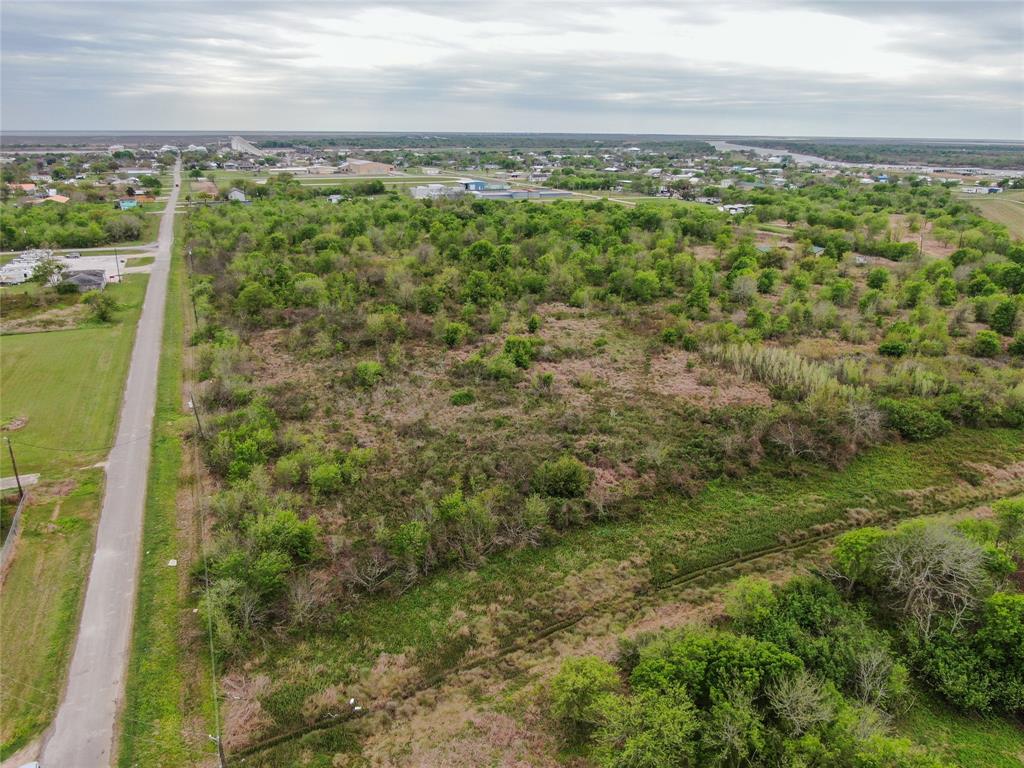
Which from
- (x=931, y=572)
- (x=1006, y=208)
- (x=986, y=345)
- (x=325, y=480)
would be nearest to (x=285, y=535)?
(x=325, y=480)

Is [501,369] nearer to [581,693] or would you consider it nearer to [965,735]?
[581,693]

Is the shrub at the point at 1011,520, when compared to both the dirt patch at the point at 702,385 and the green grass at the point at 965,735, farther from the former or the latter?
the dirt patch at the point at 702,385

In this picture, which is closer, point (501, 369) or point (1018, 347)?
point (501, 369)

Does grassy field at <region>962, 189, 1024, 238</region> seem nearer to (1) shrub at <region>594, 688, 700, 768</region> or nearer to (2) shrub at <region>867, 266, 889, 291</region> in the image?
(2) shrub at <region>867, 266, 889, 291</region>

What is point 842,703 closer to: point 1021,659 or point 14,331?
point 1021,659

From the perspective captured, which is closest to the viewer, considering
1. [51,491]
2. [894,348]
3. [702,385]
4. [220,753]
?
[220,753]

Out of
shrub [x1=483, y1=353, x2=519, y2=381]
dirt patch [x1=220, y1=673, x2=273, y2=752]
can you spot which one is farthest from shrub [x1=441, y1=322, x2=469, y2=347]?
dirt patch [x1=220, y1=673, x2=273, y2=752]

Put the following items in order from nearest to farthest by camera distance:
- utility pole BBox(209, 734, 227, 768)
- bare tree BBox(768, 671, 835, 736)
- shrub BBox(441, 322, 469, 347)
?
bare tree BBox(768, 671, 835, 736), utility pole BBox(209, 734, 227, 768), shrub BBox(441, 322, 469, 347)
